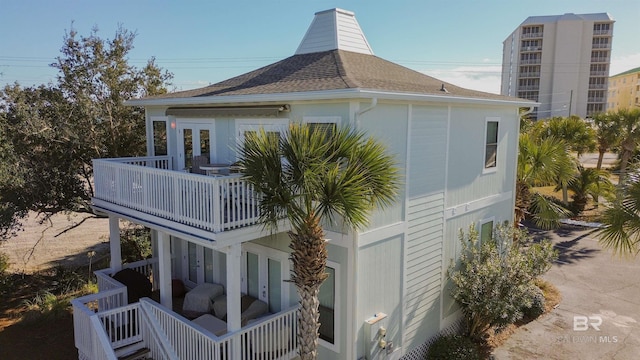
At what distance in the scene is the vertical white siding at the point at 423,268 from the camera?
10.2m

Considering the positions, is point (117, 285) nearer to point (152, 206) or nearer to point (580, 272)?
point (152, 206)

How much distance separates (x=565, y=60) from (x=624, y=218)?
88.4 metres

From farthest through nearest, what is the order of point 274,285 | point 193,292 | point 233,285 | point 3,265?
point 3,265 → point 193,292 → point 274,285 → point 233,285

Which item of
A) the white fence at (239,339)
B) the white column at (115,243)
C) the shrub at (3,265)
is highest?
the white column at (115,243)

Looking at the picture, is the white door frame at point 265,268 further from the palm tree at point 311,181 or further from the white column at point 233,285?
the palm tree at point 311,181

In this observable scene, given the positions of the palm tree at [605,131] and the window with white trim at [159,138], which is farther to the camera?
the palm tree at [605,131]

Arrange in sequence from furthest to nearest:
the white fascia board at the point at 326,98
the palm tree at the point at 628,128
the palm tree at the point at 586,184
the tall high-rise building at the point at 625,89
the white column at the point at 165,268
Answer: the tall high-rise building at the point at 625,89, the palm tree at the point at 628,128, the palm tree at the point at 586,184, the white column at the point at 165,268, the white fascia board at the point at 326,98

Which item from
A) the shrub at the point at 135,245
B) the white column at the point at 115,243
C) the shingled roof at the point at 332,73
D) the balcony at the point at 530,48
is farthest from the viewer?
the balcony at the point at 530,48

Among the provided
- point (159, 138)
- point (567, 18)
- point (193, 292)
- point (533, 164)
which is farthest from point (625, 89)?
point (193, 292)

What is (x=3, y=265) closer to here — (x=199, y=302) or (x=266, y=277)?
(x=199, y=302)

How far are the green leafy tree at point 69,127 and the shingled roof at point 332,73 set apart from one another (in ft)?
19.9

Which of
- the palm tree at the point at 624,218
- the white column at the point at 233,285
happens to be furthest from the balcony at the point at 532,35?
the white column at the point at 233,285

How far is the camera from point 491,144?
12641 mm

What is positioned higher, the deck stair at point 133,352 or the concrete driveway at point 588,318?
the deck stair at point 133,352
